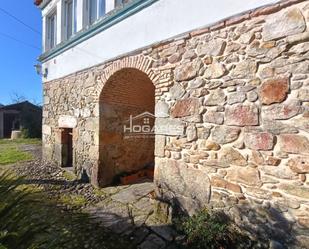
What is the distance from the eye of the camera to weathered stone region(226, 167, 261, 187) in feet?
8.73

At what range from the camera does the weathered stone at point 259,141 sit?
2.55 m

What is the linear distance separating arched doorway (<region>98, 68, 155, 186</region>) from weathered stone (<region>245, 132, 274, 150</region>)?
249 cm

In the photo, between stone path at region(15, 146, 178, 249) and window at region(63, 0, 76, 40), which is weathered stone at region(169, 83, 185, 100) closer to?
stone path at region(15, 146, 178, 249)

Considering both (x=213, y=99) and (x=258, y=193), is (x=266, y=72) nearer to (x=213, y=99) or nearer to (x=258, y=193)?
(x=213, y=99)

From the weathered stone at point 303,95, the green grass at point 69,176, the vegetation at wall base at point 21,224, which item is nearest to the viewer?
the vegetation at wall base at point 21,224

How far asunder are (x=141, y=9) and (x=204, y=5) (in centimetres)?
126

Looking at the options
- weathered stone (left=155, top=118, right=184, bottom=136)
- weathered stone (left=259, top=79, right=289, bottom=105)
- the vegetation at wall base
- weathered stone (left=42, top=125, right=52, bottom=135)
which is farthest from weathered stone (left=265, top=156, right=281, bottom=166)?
weathered stone (left=42, top=125, right=52, bottom=135)

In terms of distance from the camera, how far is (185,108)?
131 inches

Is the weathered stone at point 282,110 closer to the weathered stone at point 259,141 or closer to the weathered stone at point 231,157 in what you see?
the weathered stone at point 259,141

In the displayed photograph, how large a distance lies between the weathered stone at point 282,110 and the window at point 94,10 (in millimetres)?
3828

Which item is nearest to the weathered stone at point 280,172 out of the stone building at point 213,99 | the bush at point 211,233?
the stone building at point 213,99

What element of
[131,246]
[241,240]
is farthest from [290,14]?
[131,246]

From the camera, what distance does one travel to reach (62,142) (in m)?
6.44

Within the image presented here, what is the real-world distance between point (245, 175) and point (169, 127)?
50.0 inches
